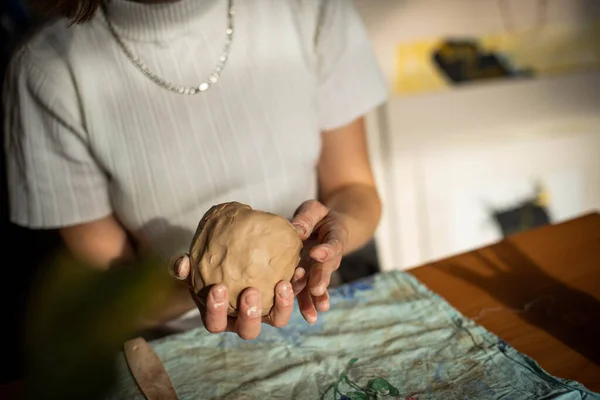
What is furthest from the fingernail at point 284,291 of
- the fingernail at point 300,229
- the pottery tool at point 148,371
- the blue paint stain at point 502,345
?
the blue paint stain at point 502,345

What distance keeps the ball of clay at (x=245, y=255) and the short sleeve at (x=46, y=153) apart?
0.33 meters

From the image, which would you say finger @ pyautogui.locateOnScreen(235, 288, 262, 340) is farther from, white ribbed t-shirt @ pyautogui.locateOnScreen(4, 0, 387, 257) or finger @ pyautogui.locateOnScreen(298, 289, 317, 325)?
white ribbed t-shirt @ pyautogui.locateOnScreen(4, 0, 387, 257)

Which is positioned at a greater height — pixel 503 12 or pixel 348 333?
pixel 503 12

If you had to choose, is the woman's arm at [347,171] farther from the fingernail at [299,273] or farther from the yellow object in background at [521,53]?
the yellow object in background at [521,53]

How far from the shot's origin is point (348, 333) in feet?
2.62

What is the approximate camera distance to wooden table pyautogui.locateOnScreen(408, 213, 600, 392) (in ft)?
2.39

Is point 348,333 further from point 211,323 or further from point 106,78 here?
point 106,78

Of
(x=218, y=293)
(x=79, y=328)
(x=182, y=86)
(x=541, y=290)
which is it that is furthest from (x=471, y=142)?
(x=79, y=328)

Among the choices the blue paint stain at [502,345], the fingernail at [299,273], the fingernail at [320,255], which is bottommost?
the blue paint stain at [502,345]

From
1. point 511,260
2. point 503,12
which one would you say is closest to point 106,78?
point 511,260

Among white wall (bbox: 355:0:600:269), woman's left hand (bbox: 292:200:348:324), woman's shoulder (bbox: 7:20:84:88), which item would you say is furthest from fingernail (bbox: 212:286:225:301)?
white wall (bbox: 355:0:600:269)

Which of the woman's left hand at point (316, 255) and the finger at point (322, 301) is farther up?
the woman's left hand at point (316, 255)

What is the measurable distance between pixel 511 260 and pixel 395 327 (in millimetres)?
279

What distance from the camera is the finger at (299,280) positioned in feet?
2.34
